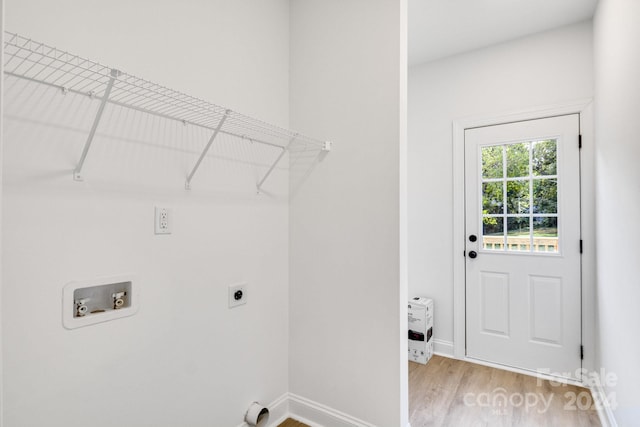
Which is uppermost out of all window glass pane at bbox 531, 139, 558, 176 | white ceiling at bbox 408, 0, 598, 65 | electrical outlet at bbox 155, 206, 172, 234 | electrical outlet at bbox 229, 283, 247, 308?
white ceiling at bbox 408, 0, 598, 65

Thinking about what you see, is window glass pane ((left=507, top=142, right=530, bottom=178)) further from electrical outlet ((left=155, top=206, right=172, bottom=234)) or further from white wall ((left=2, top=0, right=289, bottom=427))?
electrical outlet ((left=155, top=206, right=172, bottom=234))

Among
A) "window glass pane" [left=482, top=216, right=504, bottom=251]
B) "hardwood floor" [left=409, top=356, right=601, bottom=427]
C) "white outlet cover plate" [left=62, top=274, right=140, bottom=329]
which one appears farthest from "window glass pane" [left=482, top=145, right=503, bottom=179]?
"white outlet cover plate" [left=62, top=274, right=140, bottom=329]

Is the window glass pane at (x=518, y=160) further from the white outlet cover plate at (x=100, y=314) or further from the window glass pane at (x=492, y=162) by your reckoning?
the white outlet cover plate at (x=100, y=314)

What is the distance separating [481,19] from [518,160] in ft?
3.60

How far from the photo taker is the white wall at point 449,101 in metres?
2.49

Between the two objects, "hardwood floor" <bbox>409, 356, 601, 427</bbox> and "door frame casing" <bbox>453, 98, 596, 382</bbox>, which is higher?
"door frame casing" <bbox>453, 98, 596, 382</bbox>

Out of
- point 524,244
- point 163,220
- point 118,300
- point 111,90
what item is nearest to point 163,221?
point 163,220

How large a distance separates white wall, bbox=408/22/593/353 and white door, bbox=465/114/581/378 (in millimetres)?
177

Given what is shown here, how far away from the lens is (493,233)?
2.80 m

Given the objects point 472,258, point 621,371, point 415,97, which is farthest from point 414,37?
point 621,371

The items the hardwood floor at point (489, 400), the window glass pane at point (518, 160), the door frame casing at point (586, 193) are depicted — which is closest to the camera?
the hardwood floor at point (489, 400)

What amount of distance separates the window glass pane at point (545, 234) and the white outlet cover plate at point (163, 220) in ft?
8.60

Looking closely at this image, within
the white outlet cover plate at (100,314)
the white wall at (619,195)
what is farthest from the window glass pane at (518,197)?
the white outlet cover plate at (100,314)

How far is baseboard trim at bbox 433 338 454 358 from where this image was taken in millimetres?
2922
